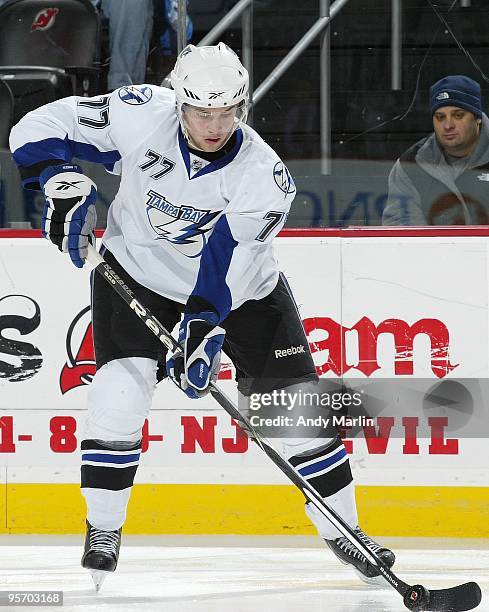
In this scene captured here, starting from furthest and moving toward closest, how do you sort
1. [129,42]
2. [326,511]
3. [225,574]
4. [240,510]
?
[129,42]
[240,510]
[225,574]
[326,511]

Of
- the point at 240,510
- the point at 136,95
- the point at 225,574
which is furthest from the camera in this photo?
the point at 240,510

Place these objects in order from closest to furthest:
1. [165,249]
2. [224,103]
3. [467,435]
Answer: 1. [224,103]
2. [165,249]
3. [467,435]

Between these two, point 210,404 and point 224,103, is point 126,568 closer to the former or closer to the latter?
point 210,404

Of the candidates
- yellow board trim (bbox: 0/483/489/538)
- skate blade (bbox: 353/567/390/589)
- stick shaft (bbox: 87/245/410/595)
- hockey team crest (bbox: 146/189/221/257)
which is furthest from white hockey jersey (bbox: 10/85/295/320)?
yellow board trim (bbox: 0/483/489/538)

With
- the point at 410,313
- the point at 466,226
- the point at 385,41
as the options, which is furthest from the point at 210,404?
the point at 385,41

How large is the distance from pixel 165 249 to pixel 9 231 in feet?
2.69

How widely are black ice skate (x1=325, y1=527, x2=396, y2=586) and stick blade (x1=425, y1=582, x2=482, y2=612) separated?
214mm

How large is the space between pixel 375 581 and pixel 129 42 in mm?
1700

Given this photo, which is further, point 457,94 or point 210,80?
point 457,94

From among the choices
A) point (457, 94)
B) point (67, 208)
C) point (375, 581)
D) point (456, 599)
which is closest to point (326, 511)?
point (375, 581)

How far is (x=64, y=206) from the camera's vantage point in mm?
2963

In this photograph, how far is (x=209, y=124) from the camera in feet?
9.43

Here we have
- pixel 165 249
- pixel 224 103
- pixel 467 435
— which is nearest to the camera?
pixel 224 103

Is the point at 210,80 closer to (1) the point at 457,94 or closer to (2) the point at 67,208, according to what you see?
(2) the point at 67,208
